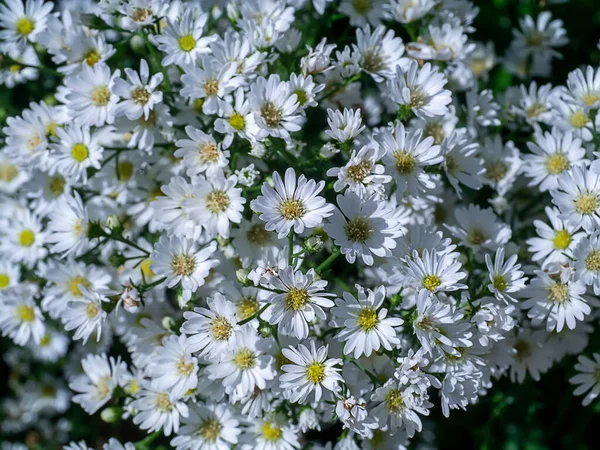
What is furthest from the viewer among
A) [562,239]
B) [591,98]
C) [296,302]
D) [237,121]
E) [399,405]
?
[591,98]

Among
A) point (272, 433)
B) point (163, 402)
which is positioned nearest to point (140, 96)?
point (163, 402)

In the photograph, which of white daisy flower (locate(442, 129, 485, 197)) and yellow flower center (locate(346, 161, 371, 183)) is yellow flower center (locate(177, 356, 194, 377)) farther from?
white daisy flower (locate(442, 129, 485, 197))

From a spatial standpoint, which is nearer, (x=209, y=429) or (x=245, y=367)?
(x=245, y=367)

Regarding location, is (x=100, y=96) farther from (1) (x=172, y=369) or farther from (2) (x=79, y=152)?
(1) (x=172, y=369)

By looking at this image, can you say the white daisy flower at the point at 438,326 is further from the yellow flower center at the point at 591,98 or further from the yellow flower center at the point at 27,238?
the yellow flower center at the point at 27,238

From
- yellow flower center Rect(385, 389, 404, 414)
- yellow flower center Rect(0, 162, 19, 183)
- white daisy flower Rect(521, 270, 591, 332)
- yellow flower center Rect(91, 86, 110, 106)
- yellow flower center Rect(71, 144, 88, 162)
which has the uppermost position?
yellow flower center Rect(91, 86, 110, 106)

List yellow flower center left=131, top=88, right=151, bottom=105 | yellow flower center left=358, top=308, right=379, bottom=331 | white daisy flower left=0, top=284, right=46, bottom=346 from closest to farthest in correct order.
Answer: yellow flower center left=358, top=308, right=379, bottom=331
yellow flower center left=131, top=88, right=151, bottom=105
white daisy flower left=0, top=284, right=46, bottom=346

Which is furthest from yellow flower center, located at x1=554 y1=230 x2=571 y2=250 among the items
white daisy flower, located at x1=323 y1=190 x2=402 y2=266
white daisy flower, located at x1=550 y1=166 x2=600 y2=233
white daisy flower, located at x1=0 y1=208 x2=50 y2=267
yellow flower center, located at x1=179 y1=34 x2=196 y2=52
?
white daisy flower, located at x1=0 y1=208 x2=50 y2=267
